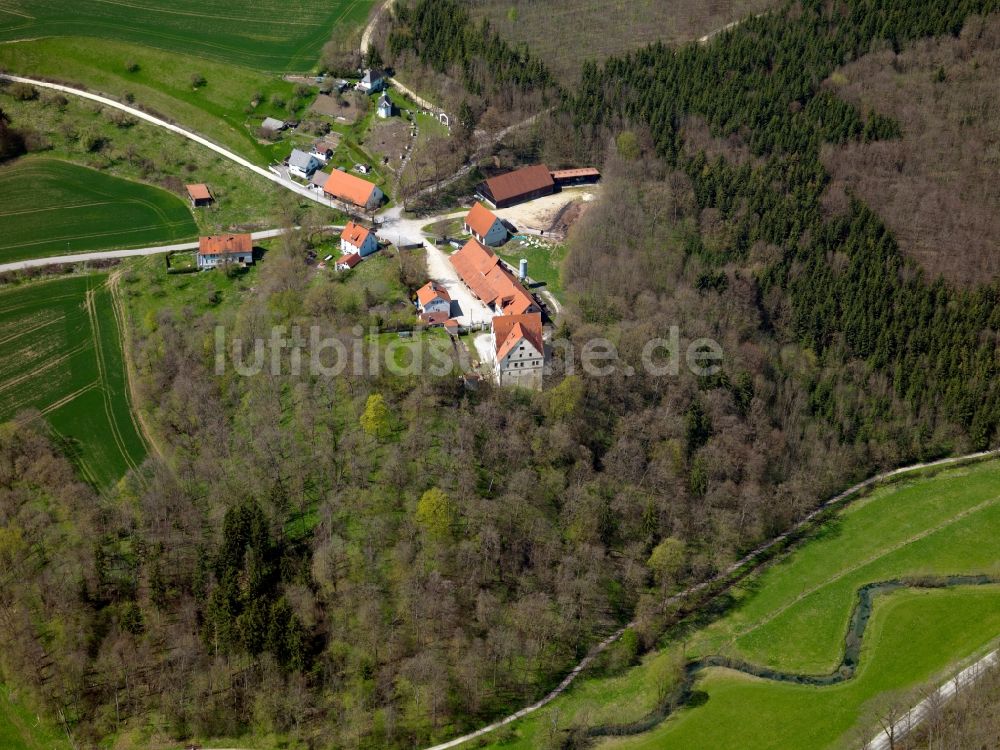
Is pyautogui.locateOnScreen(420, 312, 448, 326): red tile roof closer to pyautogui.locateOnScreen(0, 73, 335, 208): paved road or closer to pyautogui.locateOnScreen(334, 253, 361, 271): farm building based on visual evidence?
pyautogui.locateOnScreen(334, 253, 361, 271): farm building

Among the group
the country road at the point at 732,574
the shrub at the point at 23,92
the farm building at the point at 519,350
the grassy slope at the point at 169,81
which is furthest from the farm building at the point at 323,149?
the country road at the point at 732,574

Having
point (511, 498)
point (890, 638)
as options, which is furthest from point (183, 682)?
point (890, 638)

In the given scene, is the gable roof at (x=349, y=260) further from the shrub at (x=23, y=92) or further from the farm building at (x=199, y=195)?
the shrub at (x=23, y=92)

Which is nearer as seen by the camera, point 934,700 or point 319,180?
point 934,700

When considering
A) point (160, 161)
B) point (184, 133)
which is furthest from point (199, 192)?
point (184, 133)

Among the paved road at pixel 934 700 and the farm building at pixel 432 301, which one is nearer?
the paved road at pixel 934 700

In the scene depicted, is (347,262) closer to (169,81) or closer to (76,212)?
(76,212)
